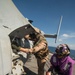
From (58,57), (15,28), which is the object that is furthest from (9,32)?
(58,57)

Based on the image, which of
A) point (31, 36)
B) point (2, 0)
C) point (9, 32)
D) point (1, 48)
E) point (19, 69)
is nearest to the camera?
point (1, 48)

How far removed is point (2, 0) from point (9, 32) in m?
1.05

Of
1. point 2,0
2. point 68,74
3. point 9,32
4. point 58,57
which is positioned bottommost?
point 68,74

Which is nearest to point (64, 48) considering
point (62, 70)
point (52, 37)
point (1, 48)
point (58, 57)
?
point (58, 57)

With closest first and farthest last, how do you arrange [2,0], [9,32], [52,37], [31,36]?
[9,32], [2,0], [31,36], [52,37]

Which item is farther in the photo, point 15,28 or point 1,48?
point 15,28

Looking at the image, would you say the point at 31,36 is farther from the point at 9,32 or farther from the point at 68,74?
the point at 68,74

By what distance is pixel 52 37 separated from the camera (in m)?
19.5

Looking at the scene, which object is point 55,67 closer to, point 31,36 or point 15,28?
point 15,28

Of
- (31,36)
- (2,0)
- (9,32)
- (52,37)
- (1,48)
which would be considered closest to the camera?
(1,48)

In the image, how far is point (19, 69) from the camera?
21.3 feet

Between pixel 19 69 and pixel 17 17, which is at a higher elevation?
pixel 17 17

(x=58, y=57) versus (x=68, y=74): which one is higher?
(x=58, y=57)

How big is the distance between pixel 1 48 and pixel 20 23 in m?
1.51
